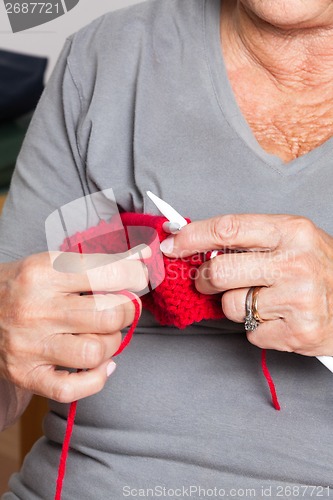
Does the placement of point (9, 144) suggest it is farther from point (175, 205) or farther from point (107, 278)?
point (107, 278)

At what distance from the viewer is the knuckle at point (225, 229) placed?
85 centimetres

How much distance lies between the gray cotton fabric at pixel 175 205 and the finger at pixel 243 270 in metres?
0.16

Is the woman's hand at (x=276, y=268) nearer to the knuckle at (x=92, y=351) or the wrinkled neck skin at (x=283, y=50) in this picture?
the knuckle at (x=92, y=351)

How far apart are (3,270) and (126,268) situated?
18cm

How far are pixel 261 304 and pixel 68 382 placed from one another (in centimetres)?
25

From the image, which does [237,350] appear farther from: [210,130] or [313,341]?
[210,130]

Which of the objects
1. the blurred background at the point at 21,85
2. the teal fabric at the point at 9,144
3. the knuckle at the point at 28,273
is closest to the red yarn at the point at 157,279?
the knuckle at the point at 28,273

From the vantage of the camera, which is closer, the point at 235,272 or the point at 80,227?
the point at 235,272

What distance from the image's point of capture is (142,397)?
1.04 metres

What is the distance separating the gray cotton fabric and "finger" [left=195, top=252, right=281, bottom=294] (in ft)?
0.52

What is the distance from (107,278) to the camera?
0.85 m

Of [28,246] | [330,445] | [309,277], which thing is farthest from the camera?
[28,246]

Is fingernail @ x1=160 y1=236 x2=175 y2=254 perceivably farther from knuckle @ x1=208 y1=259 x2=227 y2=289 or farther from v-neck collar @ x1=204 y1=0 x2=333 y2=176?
v-neck collar @ x1=204 y1=0 x2=333 y2=176

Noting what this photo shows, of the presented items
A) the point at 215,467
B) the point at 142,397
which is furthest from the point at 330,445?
the point at 142,397
